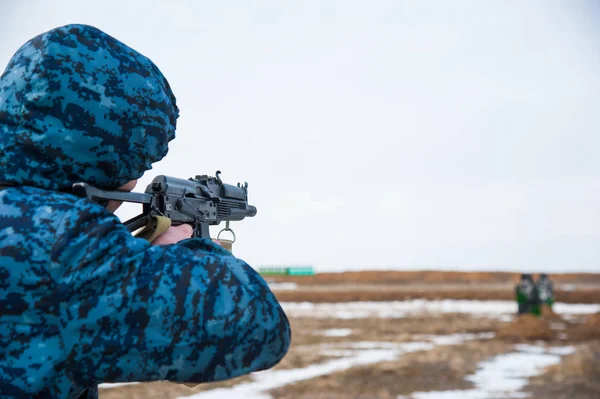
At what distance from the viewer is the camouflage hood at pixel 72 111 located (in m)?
1.35

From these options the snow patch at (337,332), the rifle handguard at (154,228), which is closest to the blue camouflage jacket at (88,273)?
the rifle handguard at (154,228)

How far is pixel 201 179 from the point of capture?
281cm

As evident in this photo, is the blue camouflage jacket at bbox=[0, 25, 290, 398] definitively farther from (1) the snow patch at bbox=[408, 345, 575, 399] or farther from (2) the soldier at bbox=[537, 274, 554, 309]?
(2) the soldier at bbox=[537, 274, 554, 309]

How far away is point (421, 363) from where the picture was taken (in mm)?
12367

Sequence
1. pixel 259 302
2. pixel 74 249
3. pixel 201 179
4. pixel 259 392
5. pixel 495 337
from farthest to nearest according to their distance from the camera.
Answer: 1. pixel 495 337
2. pixel 259 392
3. pixel 201 179
4. pixel 259 302
5. pixel 74 249

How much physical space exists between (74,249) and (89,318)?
146 millimetres

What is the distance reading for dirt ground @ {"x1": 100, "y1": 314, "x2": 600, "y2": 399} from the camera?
9.86 meters

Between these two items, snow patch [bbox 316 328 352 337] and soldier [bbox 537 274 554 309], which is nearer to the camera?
snow patch [bbox 316 328 352 337]

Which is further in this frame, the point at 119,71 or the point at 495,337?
the point at 495,337

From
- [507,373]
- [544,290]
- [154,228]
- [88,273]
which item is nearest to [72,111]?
[88,273]

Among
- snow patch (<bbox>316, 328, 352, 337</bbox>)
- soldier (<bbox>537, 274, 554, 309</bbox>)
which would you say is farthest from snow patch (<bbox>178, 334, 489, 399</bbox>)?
soldier (<bbox>537, 274, 554, 309</bbox>)

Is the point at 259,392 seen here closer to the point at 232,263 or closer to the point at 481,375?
the point at 481,375

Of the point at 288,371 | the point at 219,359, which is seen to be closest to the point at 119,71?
the point at 219,359

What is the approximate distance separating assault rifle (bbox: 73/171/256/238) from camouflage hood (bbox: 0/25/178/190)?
0.07 meters
